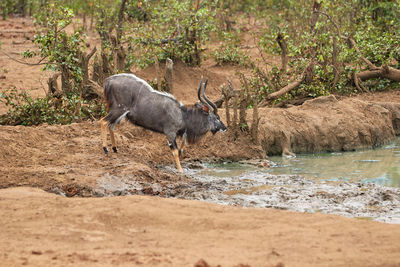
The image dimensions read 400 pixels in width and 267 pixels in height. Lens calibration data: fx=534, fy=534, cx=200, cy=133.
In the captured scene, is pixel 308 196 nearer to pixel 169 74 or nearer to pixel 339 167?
pixel 339 167

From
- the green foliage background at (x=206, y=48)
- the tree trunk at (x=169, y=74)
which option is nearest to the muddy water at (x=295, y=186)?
the tree trunk at (x=169, y=74)

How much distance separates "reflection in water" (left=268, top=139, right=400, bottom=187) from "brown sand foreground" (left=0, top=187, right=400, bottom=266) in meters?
3.54

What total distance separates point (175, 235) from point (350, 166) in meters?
5.81

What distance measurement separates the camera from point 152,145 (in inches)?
394

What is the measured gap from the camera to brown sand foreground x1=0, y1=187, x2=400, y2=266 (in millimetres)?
4156

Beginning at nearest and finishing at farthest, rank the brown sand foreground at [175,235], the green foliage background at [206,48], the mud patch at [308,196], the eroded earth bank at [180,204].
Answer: the brown sand foreground at [175,235] < the eroded earth bank at [180,204] < the mud patch at [308,196] < the green foliage background at [206,48]

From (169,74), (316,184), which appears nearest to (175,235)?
(316,184)

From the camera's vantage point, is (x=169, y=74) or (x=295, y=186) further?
(x=169, y=74)

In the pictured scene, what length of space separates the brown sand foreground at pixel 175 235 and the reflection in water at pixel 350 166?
3.54m

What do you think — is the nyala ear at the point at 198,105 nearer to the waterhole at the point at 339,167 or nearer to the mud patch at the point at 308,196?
the waterhole at the point at 339,167

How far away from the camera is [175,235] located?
480cm

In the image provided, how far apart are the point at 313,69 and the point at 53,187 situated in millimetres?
8240

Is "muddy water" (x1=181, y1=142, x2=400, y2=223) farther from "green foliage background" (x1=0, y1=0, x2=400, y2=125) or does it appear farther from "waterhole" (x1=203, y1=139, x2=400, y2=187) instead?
"green foliage background" (x1=0, y1=0, x2=400, y2=125)

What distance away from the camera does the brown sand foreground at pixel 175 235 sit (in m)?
4.16
